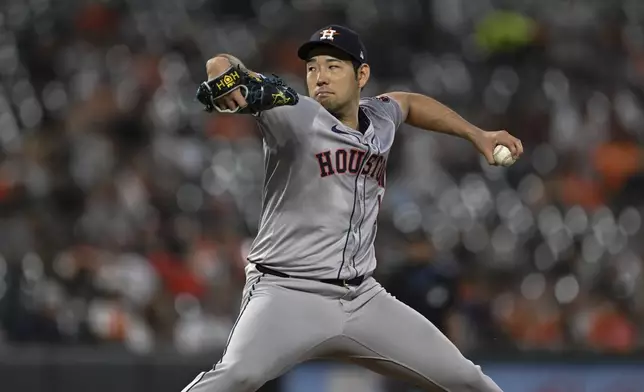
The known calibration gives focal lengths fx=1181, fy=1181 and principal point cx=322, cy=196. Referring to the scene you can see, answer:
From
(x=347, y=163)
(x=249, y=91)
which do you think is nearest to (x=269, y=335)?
(x=347, y=163)

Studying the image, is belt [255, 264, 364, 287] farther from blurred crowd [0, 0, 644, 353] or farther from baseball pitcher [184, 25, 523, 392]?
blurred crowd [0, 0, 644, 353]

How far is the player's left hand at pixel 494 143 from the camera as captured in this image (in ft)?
14.7

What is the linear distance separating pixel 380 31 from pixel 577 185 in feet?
7.27

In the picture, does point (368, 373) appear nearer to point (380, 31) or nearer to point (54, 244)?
point (54, 244)

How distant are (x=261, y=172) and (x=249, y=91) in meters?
5.33

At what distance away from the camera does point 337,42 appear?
4.39m

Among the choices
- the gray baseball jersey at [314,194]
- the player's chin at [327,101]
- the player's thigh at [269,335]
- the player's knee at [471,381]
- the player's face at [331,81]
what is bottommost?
the player's knee at [471,381]

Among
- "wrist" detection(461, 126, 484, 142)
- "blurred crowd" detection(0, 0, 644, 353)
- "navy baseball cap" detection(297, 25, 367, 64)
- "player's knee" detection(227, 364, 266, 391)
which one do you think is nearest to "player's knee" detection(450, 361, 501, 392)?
"player's knee" detection(227, 364, 266, 391)

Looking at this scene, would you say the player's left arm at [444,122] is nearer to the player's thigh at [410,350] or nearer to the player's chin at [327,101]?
the player's chin at [327,101]

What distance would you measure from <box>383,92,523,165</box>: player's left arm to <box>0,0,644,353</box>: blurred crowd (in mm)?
2381

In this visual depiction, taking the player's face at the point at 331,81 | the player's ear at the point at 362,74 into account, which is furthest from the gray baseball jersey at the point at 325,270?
the player's ear at the point at 362,74

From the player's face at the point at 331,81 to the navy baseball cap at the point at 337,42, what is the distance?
0.04 m

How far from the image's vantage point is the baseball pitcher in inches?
162

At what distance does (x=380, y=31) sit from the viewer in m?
10.3
